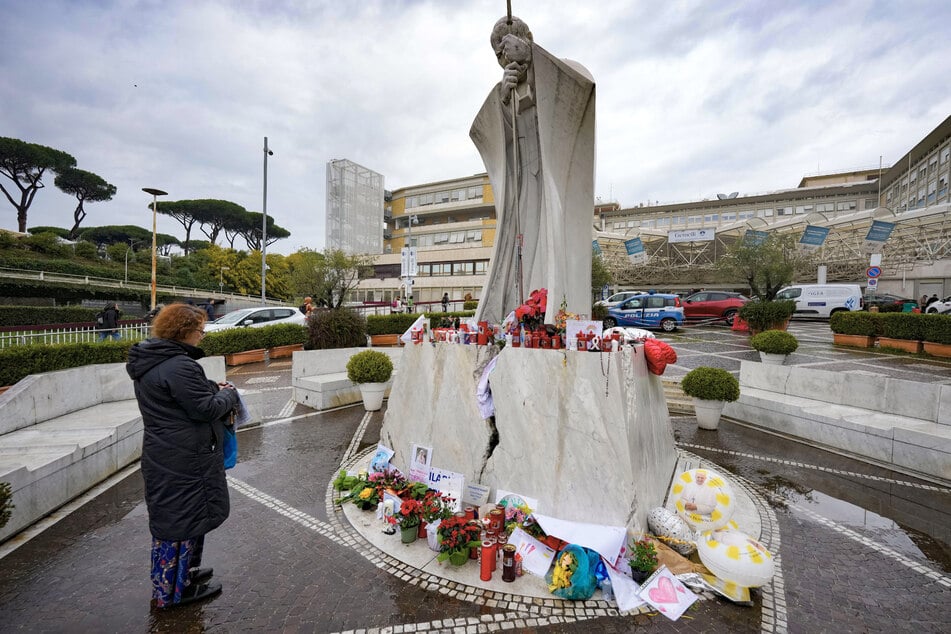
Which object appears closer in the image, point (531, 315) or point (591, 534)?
point (591, 534)

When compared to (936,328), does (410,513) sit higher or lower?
lower

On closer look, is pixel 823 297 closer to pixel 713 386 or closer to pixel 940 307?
pixel 940 307

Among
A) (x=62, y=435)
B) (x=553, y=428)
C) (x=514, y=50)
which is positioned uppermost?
(x=514, y=50)

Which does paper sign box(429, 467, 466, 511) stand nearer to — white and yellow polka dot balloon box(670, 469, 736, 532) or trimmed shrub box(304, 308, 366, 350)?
white and yellow polka dot balloon box(670, 469, 736, 532)

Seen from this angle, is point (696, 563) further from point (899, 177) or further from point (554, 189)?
point (899, 177)

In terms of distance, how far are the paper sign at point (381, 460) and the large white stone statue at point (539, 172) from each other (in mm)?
2568

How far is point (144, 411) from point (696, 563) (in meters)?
4.66

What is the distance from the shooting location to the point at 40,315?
2116 centimetres

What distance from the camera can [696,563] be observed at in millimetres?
3701

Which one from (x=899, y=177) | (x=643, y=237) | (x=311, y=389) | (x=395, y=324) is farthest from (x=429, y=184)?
(x=899, y=177)

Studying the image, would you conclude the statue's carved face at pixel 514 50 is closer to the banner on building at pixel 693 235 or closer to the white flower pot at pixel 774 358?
the white flower pot at pixel 774 358

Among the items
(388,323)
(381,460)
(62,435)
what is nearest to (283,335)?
(388,323)

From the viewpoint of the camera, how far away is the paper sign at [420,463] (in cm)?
495

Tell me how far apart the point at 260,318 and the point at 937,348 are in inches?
937
